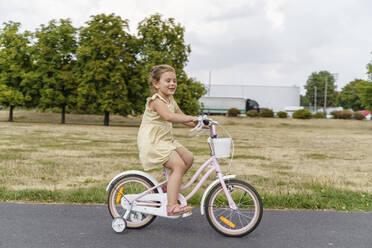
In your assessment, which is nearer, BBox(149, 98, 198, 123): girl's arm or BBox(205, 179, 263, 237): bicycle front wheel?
BBox(149, 98, 198, 123): girl's arm

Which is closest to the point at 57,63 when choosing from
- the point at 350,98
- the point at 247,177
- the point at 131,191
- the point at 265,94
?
the point at 247,177

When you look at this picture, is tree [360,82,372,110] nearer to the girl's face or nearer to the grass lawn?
the grass lawn

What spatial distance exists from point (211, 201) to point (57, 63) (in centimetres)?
3572

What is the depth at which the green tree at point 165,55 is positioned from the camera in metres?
33.9

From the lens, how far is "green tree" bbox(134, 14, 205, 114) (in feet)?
111

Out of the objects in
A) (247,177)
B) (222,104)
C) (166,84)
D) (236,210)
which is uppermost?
(222,104)

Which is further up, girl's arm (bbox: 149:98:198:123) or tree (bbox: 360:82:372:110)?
tree (bbox: 360:82:372:110)

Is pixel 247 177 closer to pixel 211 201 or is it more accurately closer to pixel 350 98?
pixel 211 201

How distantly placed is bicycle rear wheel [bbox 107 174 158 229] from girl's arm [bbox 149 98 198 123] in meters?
0.87

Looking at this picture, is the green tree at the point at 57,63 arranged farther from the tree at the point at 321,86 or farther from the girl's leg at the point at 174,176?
the tree at the point at 321,86

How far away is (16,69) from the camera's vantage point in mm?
36688

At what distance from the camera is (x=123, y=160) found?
1104 centimetres

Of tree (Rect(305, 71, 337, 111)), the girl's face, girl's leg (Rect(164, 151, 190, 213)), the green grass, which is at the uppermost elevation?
tree (Rect(305, 71, 337, 111))

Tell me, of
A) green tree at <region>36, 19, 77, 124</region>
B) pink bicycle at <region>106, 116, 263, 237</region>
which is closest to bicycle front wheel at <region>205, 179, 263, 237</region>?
pink bicycle at <region>106, 116, 263, 237</region>
